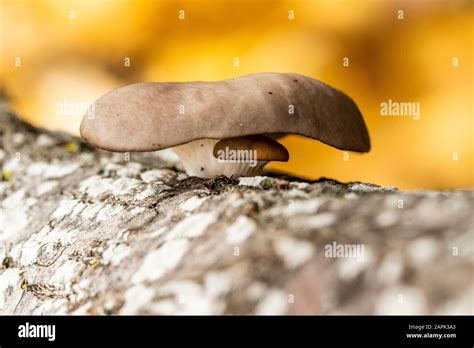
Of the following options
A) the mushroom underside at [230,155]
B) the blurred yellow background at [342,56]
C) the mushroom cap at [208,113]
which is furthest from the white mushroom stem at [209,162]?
the blurred yellow background at [342,56]

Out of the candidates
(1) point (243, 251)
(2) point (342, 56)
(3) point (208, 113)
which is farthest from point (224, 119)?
(2) point (342, 56)

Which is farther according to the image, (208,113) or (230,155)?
(230,155)

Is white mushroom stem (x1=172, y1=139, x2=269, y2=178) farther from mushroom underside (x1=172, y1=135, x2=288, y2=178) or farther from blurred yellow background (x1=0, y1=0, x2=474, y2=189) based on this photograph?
blurred yellow background (x1=0, y1=0, x2=474, y2=189)

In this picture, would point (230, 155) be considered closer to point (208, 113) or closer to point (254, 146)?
point (254, 146)

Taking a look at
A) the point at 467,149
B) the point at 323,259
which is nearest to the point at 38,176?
the point at 323,259

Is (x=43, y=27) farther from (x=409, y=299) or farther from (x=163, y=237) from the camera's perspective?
(x=409, y=299)
